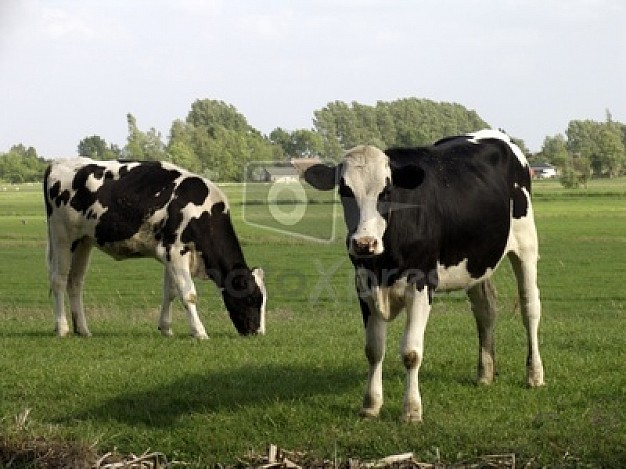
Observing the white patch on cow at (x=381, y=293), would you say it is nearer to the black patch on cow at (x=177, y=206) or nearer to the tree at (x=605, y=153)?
the black patch on cow at (x=177, y=206)

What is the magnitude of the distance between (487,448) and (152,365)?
4789 mm

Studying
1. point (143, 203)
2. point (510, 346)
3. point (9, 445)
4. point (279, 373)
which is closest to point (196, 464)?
point (9, 445)

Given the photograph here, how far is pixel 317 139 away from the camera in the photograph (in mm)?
60000

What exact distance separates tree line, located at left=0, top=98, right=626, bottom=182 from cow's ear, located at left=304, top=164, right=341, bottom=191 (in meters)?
1.10

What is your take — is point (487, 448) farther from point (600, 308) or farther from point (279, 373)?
point (600, 308)

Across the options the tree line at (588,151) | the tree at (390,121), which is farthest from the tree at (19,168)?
the tree at (390,121)

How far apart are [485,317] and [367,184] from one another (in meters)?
2.57

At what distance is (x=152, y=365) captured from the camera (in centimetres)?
1055

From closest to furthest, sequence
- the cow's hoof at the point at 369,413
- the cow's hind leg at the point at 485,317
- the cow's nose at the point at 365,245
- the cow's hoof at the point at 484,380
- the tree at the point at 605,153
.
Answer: the cow's nose at the point at 365,245 < the cow's hoof at the point at 369,413 < the cow's hoof at the point at 484,380 < the cow's hind leg at the point at 485,317 < the tree at the point at 605,153

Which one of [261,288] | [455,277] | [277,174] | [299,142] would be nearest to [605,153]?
[299,142]

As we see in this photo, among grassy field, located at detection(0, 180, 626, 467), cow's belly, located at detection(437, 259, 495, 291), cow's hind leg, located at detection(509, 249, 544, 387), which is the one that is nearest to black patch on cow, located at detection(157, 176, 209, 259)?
grassy field, located at detection(0, 180, 626, 467)

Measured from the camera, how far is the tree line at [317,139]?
51.3 meters

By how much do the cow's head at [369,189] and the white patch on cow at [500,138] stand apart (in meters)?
1.99

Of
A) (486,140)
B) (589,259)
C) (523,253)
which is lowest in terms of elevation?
(589,259)
